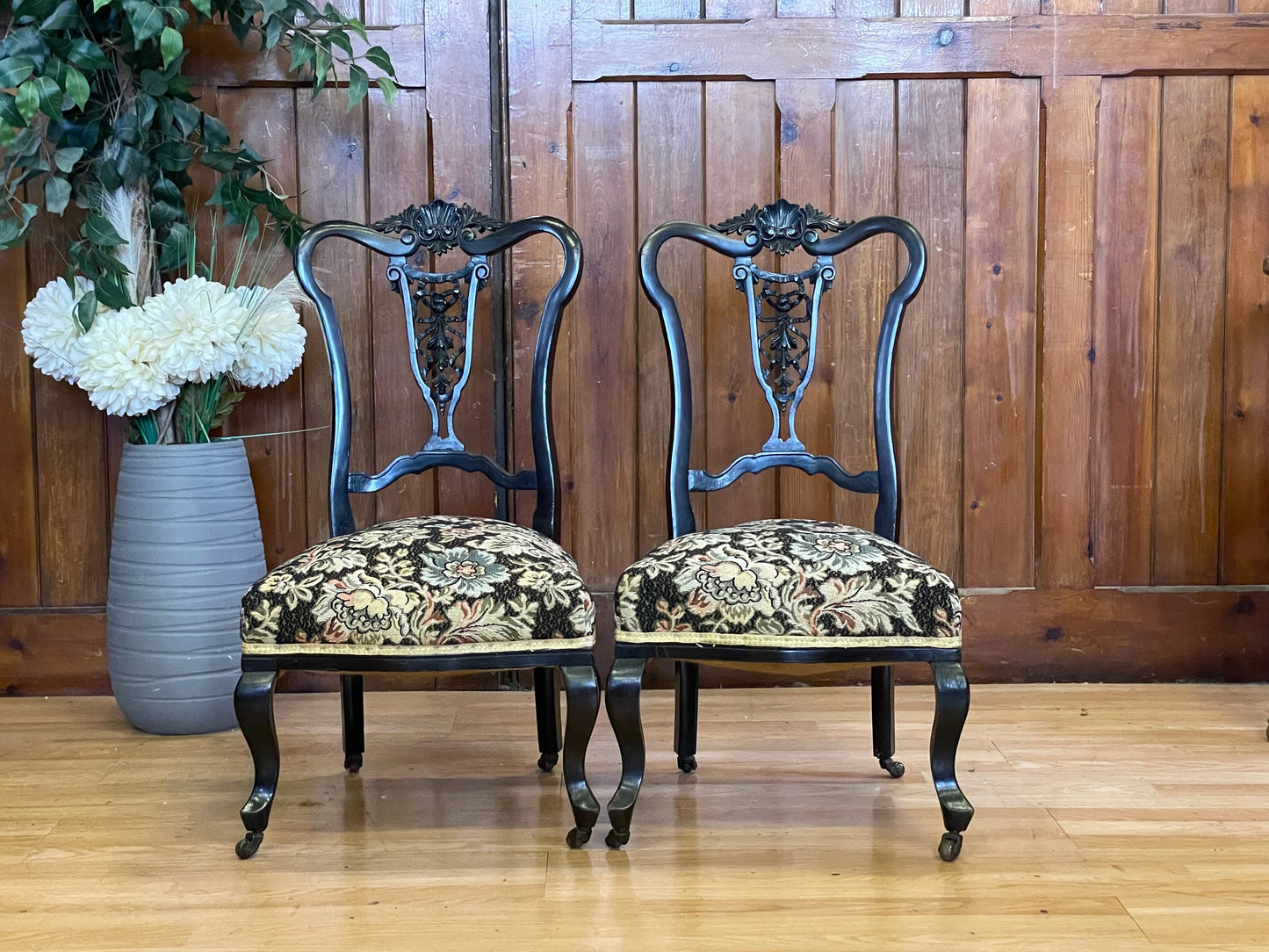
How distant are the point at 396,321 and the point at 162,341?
1.77 ft

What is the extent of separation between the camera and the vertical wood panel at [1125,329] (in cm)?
251

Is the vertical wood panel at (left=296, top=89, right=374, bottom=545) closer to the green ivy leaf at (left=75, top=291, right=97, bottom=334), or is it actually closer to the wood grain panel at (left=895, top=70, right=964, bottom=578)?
the green ivy leaf at (left=75, top=291, right=97, bottom=334)

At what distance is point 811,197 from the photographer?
2.51 meters

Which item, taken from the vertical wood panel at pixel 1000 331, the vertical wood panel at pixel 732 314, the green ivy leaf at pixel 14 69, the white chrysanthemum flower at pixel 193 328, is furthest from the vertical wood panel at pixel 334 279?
the vertical wood panel at pixel 1000 331

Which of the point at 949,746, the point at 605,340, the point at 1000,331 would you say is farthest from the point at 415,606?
the point at 1000,331

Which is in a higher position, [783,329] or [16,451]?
[783,329]

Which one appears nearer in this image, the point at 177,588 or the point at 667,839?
the point at 667,839

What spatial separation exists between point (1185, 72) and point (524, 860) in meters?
2.15

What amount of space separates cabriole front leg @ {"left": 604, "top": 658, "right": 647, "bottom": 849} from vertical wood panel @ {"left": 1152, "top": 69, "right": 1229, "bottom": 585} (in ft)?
4.92

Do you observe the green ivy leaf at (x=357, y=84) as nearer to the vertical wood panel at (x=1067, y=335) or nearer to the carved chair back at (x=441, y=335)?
the carved chair back at (x=441, y=335)

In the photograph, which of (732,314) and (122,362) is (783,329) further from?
(122,362)

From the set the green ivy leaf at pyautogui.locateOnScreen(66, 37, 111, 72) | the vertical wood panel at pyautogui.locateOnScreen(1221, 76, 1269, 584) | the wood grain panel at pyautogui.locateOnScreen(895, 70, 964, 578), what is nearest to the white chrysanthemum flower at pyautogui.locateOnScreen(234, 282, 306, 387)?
the green ivy leaf at pyautogui.locateOnScreen(66, 37, 111, 72)

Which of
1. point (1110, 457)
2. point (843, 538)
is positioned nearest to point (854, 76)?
point (1110, 457)

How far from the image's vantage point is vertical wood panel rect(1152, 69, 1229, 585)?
2508 mm
